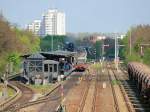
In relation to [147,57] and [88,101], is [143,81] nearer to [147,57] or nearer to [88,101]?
[88,101]

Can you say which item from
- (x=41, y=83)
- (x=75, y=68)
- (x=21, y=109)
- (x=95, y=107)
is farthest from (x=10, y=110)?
(x=75, y=68)

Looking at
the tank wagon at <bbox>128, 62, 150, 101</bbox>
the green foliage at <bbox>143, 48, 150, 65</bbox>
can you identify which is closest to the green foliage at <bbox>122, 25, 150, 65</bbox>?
the green foliage at <bbox>143, 48, 150, 65</bbox>

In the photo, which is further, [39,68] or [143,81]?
[39,68]

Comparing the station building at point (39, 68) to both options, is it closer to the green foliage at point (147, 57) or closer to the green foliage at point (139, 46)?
the green foliage at point (139, 46)

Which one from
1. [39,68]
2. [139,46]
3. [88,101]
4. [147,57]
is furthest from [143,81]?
[147,57]

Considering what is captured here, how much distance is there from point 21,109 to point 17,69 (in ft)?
193

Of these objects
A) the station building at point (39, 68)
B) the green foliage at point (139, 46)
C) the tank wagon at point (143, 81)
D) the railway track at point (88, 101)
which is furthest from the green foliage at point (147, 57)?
the tank wagon at point (143, 81)

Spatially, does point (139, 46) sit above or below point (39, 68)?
above

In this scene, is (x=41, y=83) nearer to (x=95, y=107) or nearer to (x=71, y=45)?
(x=95, y=107)

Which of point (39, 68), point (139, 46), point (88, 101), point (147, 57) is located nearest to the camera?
point (88, 101)

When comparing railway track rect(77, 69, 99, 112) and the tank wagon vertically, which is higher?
the tank wagon

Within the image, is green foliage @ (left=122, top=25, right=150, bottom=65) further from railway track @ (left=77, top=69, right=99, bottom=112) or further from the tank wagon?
railway track @ (left=77, top=69, right=99, bottom=112)

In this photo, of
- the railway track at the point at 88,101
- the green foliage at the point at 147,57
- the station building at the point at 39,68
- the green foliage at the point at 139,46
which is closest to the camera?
the railway track at the point at 88,101

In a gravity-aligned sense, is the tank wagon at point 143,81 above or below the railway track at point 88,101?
above
